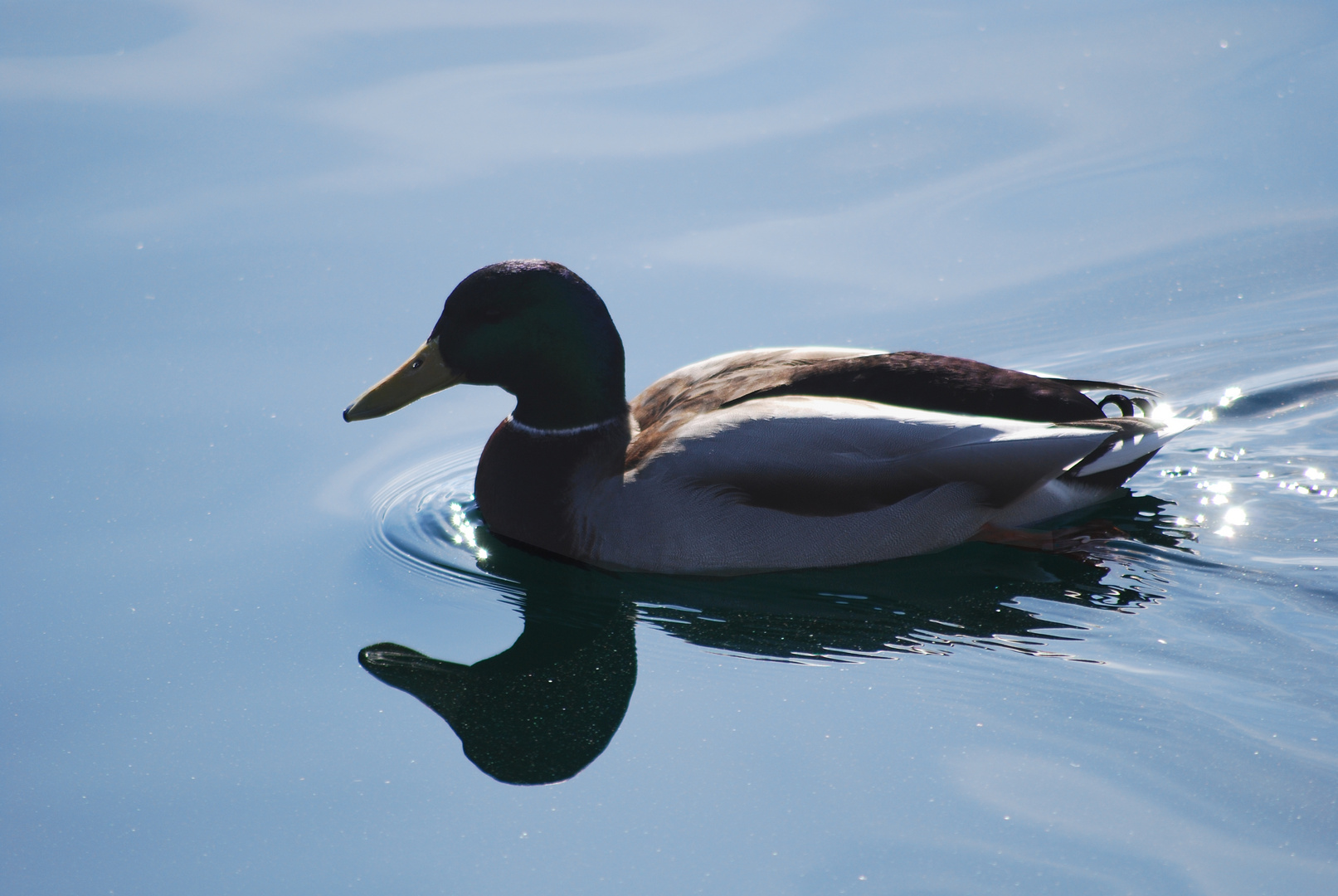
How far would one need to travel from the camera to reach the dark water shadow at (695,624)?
4652mm

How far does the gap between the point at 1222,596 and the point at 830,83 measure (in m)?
5.05

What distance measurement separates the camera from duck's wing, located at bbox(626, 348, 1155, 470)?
5.52m

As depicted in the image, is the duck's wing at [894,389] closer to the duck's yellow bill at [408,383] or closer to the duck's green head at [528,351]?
the duck's green head at [528,351]

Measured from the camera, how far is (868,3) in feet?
33.7

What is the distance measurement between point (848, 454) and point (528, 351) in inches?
51.1

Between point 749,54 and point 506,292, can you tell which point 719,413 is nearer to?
point 506,292

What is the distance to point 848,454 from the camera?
5273 millimetres

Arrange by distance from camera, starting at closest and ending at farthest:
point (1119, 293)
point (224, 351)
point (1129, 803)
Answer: point (1129, 803), point (224, 351), point (1119, 293)

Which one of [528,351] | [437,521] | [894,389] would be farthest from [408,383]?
[894,389]

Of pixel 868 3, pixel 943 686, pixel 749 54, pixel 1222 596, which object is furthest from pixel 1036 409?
pixel 868 3

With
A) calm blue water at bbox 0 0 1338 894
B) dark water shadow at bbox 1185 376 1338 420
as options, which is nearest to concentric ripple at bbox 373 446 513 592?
calm blue water at bbox 0 0 1338 894

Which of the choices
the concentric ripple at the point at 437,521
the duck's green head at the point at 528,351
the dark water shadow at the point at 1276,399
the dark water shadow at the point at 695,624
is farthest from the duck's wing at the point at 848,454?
the dark water shadow at the point at 1276,399

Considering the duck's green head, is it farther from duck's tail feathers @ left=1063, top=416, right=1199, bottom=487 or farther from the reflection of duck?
duck's tail feathers @ left=1063, top=416, right=1199, bottom=487

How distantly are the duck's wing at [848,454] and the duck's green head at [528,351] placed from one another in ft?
1.38
